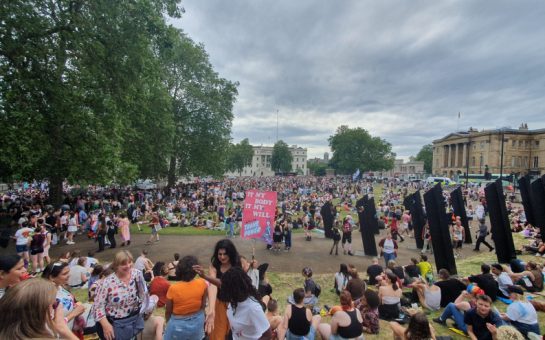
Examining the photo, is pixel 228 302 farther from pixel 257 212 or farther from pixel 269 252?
pixel 269 252

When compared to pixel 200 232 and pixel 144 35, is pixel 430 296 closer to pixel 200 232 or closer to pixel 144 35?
pixel 200 232

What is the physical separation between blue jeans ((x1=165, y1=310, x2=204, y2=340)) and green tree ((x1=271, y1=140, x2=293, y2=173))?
116 meters

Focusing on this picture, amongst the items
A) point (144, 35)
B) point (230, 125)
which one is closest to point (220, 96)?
point (230, 125)

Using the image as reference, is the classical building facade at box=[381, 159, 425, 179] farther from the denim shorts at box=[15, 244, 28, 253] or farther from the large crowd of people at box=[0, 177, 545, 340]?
the denim shorts at box=[15, 244, 28, 253]

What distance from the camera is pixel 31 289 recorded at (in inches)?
70.4

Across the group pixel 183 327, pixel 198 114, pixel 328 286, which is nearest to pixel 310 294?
pixel 328 286

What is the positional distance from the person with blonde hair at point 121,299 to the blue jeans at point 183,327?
0.45 metres

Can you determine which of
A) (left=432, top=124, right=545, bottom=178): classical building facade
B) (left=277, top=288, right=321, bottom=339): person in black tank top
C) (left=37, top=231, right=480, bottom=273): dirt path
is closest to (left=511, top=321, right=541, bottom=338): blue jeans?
(left=277, top=288, right=321, bottom=339): person in black tank top

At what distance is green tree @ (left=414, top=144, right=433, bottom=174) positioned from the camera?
12656 centimetres

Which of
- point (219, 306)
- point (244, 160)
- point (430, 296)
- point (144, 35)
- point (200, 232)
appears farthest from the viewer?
point (244, 160)

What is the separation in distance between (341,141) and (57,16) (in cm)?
9212

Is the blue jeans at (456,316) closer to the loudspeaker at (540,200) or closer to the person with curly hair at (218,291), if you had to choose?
the person with curly hair at (218,291)

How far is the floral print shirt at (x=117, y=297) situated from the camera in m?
3.15

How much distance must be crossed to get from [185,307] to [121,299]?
2.50ft
